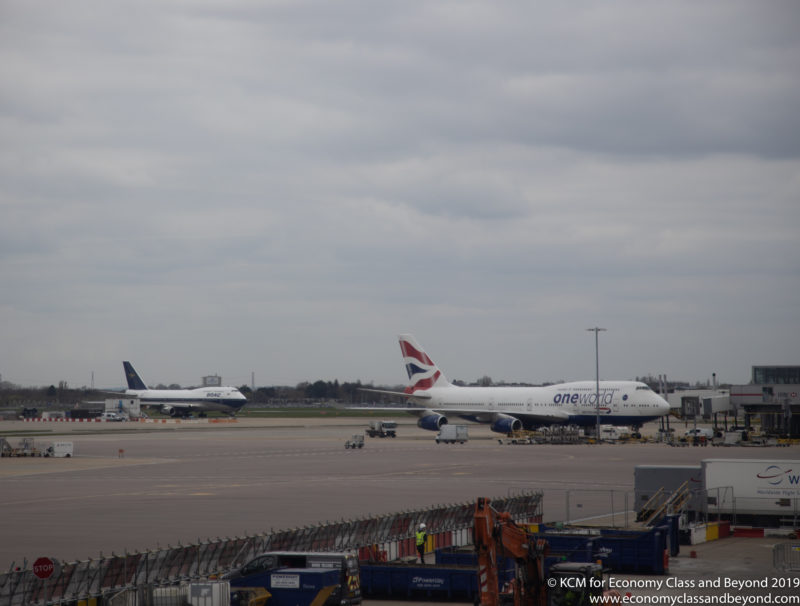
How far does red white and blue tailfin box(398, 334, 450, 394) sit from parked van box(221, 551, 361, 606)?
84430 millimetres

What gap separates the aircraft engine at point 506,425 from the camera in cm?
9194

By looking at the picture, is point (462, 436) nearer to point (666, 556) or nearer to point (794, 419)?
point (794, 419)

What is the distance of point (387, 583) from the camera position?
23625mm

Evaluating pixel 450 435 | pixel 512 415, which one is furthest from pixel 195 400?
pixel 450 435

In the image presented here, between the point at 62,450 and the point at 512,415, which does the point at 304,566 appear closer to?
the point at 62,450

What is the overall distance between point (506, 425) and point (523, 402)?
5.14 meters

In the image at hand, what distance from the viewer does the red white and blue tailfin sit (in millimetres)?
106250

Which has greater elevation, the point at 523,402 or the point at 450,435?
the point at 523,402

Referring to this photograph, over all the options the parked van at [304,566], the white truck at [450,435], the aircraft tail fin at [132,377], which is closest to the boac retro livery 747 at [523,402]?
Result: the white truck at [450,435]

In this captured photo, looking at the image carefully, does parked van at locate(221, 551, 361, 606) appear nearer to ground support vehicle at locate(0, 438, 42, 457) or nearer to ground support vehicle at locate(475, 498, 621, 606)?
ground support vehicle at locate(475, 498, 621, 606)

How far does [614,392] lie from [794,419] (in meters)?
17.0

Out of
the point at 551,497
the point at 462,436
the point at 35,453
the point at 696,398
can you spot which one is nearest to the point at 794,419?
the point at 696,398

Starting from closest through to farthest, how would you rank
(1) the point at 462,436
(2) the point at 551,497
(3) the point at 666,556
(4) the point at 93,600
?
(4) the point at 93,600 < (3) the point at 666,556 < (2) the point at 551,497 < (1) the point at 462,436

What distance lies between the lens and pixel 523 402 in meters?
96.5
